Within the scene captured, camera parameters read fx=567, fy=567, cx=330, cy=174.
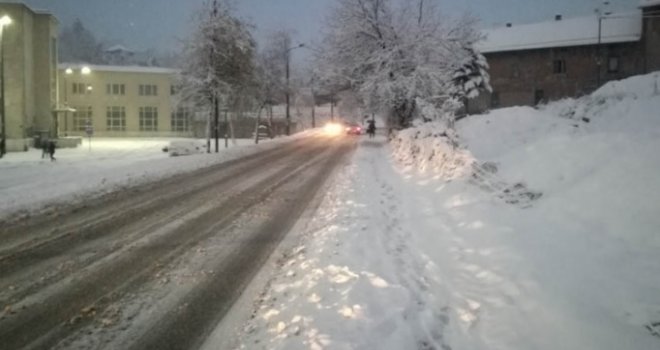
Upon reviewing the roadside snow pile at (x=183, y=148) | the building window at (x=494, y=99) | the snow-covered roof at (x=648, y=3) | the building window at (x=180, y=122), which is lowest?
the roadside snow pile at (x=183, y=148)

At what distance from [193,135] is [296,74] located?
21.2 metres

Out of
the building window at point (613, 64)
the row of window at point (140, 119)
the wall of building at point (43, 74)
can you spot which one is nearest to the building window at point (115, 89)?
the row of window at point (140, 119)

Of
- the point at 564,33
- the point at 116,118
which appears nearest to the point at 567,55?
the point at 564,33

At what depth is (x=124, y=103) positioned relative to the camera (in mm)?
70938

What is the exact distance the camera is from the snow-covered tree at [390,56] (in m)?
32.5

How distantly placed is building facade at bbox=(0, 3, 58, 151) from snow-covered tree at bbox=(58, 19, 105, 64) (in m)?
109

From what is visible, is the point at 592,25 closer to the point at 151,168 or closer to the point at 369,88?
the point at 369,88

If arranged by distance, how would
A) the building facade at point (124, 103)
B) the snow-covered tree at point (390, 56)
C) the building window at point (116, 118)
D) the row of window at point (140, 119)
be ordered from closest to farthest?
the snow-covered tree at point (390, 56), the building facade at point (124, 103), the row of window at point (140, 119), the building window at point (116, 118)

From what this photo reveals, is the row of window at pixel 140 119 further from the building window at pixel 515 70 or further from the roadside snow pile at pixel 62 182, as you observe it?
the roadside snow pile at pixel 62 182

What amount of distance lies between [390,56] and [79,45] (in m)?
152

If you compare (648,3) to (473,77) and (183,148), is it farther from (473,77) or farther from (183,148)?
(183,148)

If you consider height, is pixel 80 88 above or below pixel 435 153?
above

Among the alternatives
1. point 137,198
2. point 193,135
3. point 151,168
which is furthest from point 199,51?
point 193,135

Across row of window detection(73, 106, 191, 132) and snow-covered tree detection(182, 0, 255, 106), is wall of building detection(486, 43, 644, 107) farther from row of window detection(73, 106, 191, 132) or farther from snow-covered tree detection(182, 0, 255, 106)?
row of window detection(73, 106, 191, 132)
